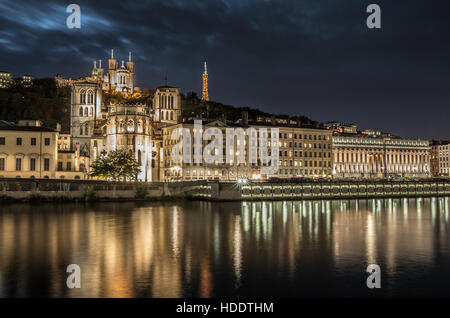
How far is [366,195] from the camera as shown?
3337 inches

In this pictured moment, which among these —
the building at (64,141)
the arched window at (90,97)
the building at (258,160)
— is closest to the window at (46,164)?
the building at (258,160)

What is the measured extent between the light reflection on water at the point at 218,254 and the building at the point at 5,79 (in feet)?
393

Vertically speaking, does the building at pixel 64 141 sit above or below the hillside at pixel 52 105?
below

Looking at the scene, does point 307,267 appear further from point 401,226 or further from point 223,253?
point 401,226

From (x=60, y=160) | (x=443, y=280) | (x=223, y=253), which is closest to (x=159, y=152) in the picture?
(x=60, y=160)

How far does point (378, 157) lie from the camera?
386 feet

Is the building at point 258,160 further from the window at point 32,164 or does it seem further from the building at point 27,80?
the building at point 27,80

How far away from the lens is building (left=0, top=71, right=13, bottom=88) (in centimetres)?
15300

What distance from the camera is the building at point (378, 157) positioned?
111 metres

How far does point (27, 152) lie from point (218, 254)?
49630 millimetres

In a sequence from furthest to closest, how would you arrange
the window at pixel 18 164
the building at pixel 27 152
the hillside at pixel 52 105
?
the hillside at pixel 52 105, the window at pixel 18 164, the building at pixel 27 152

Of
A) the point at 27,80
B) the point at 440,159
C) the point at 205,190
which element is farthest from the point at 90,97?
the point at 440,159

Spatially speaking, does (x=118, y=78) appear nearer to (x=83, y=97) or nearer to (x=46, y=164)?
(x=83, y=97)

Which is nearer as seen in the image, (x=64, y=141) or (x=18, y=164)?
(x=18, y=164)
